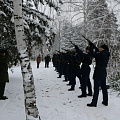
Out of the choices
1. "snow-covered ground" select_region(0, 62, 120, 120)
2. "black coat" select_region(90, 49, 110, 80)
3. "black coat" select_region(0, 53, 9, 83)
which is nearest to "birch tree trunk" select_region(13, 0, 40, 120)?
"snow-covered ground" select_region(0, 62, 120, 120)

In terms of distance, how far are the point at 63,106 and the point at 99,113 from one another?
3.90 feet

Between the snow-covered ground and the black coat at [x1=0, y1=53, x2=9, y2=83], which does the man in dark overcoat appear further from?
the snow-covered ground

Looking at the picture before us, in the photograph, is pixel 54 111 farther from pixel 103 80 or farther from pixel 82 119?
pixel 103 80

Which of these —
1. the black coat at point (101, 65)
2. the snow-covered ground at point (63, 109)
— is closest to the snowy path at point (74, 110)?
the snow-covered ground at point (63, 109)

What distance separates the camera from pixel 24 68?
3.38m

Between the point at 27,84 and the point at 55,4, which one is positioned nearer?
the point at 27,84

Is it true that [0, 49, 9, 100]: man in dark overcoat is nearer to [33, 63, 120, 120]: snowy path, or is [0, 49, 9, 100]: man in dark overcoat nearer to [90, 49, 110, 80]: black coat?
[33, 63, 120, 120]: snowy path

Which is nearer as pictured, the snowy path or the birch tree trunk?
the birch tree trunk

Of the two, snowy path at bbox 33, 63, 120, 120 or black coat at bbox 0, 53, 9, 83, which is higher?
black coat at bbox 0, 53, 9, 83

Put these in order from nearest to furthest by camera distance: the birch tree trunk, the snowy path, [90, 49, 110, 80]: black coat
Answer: the birch tree trunk → the snowy path → [90, 49, 110, 80]: black coat

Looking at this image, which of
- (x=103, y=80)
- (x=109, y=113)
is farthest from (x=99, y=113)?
(x=103, y=80)

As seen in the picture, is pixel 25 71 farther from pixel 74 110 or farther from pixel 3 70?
pixel 3 70

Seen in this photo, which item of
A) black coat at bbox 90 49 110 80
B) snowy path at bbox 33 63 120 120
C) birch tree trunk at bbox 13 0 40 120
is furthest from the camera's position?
black coat at bbox 90 49 110 80

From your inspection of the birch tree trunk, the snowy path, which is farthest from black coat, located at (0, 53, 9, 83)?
the birch tree trunk
